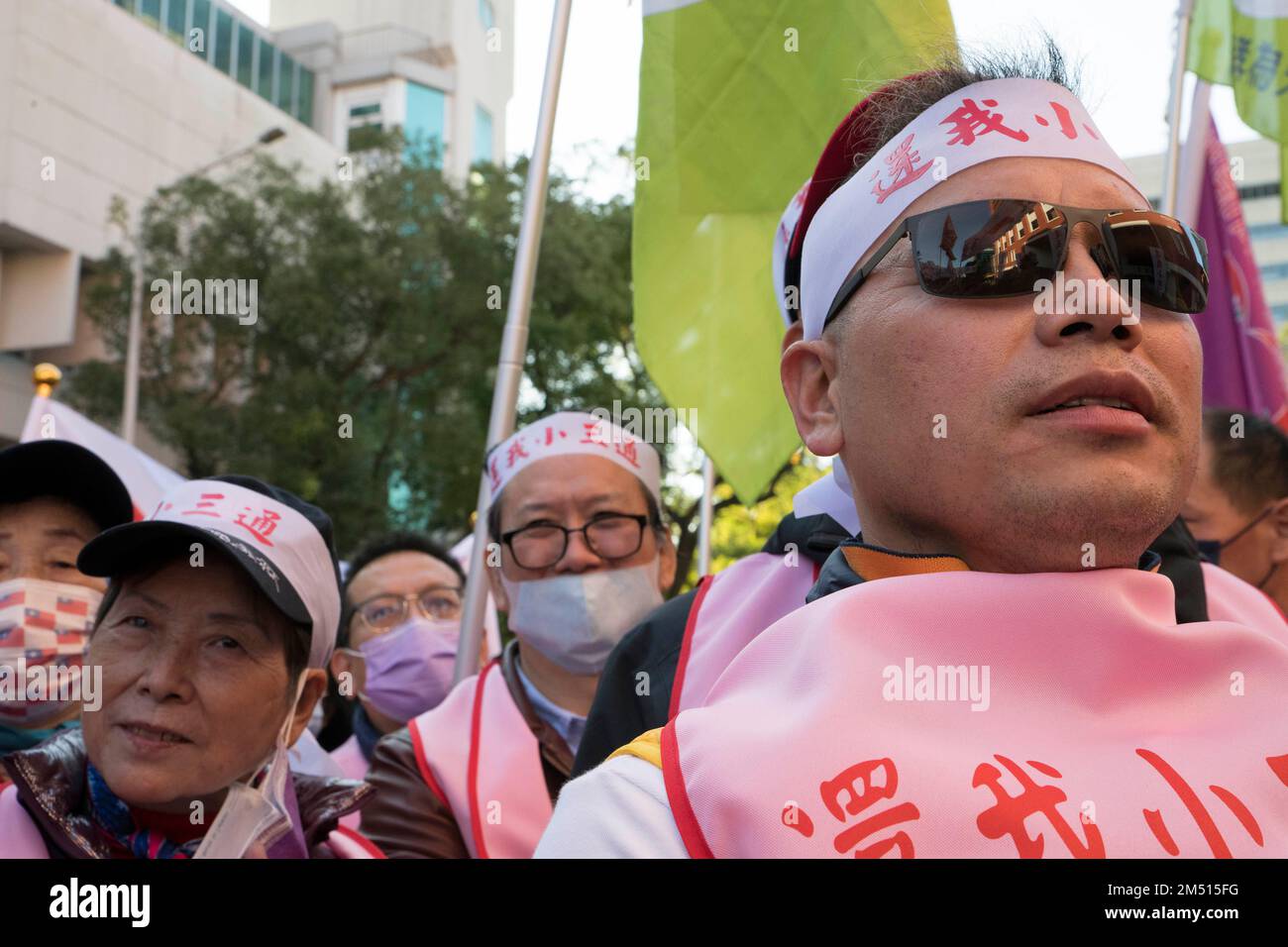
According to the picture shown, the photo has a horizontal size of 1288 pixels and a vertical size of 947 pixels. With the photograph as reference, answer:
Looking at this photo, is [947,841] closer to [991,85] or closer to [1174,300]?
[1174,300]

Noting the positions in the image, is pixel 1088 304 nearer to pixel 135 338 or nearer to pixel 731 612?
pixel 731 612

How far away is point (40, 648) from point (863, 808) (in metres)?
2.59

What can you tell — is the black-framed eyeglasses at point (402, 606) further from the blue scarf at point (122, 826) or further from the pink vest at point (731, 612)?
the pink vest at point (731, 612)

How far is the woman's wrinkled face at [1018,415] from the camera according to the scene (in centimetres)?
149

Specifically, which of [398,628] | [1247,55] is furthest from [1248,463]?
[1247,55]

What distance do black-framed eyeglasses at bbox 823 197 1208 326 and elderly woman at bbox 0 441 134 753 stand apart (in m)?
2.42

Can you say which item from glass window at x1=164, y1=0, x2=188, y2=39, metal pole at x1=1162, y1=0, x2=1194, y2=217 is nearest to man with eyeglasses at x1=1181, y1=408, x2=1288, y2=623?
metal pole at x1=1162, y1=0, x2=1194, y2=217

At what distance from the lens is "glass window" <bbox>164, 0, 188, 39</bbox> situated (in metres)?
30.9

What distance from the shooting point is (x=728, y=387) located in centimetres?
483

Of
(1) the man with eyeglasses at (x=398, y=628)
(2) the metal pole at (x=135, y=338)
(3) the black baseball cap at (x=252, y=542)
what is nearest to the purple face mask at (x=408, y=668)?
(1) the man with eyeglasses at (x=398, y=628)

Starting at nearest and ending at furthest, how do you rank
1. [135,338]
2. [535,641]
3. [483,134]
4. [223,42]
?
[535,641] → [135,338] → [223,42] → [483,134]

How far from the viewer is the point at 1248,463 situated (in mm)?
3797

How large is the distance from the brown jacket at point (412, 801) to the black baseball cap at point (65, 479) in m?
0.93
